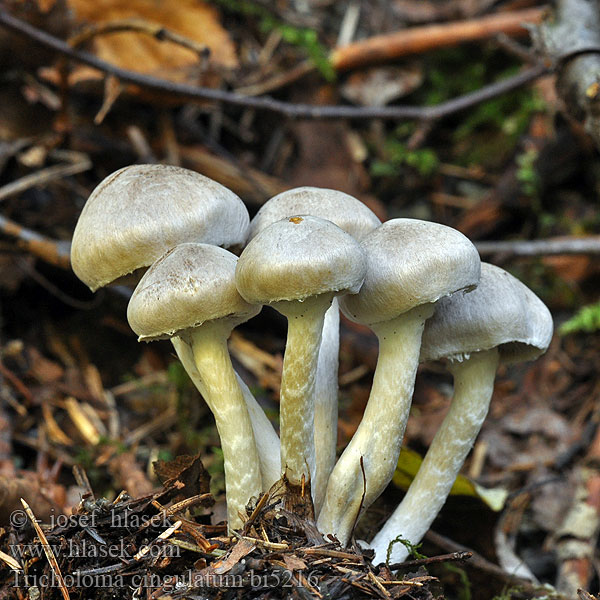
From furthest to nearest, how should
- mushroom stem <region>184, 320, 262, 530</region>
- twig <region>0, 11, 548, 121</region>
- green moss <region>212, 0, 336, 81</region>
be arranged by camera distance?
green moss <region>212, 0, 336, 81</region> → twig <region>0, 11, 548, 121</region> → mushroom stem <region>184, 320, 262, 530</region>

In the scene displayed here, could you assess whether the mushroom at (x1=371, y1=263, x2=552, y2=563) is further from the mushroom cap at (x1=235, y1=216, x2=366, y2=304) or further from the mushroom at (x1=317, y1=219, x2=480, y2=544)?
the mushroom cap at (x1=235, y1=216, x2=366, y2=304)

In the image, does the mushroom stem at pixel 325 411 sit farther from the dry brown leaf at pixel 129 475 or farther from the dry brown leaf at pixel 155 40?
the dry brown leaf at pixel 155 40

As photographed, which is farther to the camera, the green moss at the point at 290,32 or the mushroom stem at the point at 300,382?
the green moss at the point at 290,32

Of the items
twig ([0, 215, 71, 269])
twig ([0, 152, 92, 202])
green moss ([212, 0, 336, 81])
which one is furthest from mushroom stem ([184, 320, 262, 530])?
green moss ([212, 0, 336, 81])

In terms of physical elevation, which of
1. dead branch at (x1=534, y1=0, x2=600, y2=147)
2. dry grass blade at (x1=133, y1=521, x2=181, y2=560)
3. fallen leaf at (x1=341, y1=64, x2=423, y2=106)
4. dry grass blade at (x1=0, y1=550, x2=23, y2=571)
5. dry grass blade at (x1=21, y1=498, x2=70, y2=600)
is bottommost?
dry grass blade at (x1=0, y1=550, x2=23, y2=571)

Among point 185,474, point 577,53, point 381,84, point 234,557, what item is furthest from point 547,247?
point 234,557

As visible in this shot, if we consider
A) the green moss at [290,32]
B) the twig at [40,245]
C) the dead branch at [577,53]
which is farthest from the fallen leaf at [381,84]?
the twig at [40,245]
